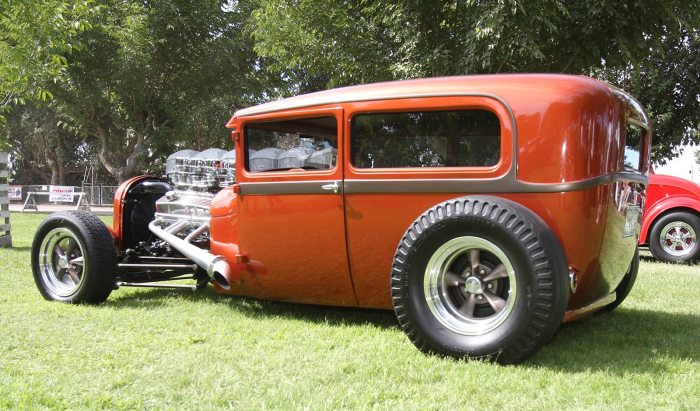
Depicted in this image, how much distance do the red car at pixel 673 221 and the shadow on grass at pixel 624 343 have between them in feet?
14.8

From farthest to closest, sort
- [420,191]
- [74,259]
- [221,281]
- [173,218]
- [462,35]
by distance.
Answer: [462,35] < [173,218] < [74,259] < [221,281] < [420,191]

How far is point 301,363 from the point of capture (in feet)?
10.6

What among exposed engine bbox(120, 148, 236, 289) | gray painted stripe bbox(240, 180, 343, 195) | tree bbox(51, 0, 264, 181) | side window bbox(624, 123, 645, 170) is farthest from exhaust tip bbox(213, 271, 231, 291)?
tree bbox(51, 0, 264, 181)

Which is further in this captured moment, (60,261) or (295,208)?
(60,261)

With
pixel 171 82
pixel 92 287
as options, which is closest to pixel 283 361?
pixel 92 287

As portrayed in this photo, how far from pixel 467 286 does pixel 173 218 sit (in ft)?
10.2

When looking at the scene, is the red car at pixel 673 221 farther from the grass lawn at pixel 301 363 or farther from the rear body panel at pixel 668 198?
Answer: the grass lawn at pixel 301 363

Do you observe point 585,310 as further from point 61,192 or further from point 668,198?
point 61,192

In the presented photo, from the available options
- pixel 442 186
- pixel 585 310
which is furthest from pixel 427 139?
pixel 585 310

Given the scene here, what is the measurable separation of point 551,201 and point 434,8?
25.0 ft

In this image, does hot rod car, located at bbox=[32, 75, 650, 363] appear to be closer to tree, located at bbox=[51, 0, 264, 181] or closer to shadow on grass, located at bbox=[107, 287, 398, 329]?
shadow on grass, located at bbox=[107, 287, 398, 329]

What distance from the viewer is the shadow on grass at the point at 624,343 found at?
3.15 m

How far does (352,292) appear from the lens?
393 cm

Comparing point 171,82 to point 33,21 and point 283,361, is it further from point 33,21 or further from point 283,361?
point 283,361
